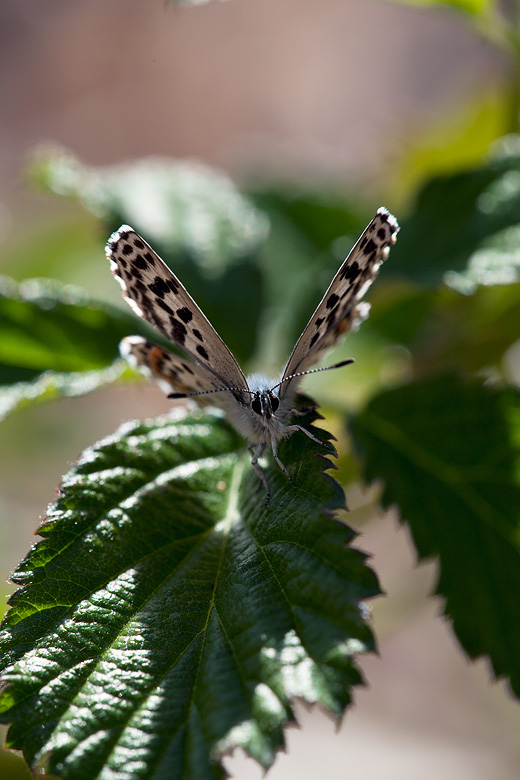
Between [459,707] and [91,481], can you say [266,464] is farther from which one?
[459,707]

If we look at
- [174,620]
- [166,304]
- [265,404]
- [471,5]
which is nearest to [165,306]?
[166,304]

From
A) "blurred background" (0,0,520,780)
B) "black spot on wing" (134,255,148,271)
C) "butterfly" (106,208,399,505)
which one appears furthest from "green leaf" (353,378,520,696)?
"blurred background" (0,0,520,780)

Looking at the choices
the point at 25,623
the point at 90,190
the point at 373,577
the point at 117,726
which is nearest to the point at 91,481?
the point at 25,623

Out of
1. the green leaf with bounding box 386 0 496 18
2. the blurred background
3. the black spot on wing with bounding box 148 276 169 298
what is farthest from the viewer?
the blurred background

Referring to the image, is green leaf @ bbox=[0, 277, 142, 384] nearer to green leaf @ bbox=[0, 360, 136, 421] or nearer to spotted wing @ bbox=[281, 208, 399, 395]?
green leaf @ bbox=[0, 360, 136, 421]

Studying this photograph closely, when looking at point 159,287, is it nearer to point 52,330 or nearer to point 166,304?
point 166,304
